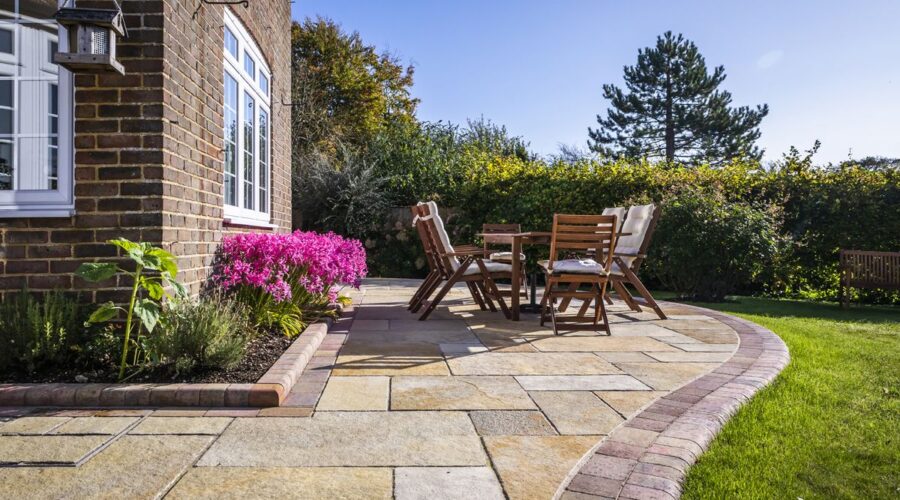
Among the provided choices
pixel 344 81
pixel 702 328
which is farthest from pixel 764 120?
pixel 702 328

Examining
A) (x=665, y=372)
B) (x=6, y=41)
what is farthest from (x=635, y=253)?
(x=6, y=41)

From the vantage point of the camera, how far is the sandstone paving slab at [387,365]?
3559 mm

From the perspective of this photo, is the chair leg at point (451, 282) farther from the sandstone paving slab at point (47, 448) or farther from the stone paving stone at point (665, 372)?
the sandstone paving slab at point (47, 448)

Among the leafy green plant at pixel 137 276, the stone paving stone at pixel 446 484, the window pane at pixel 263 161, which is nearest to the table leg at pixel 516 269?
the window pane at pixel 263 161

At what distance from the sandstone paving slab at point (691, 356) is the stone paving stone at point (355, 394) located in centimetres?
186

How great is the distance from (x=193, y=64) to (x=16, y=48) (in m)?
0.94

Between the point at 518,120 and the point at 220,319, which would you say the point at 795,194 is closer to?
the point at 220,319

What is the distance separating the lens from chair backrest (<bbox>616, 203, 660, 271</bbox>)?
5.78 m

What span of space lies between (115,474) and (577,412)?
1.83 meters

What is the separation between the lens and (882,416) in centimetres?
282

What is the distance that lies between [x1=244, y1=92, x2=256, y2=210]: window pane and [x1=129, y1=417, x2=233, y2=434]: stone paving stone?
3.53 metres

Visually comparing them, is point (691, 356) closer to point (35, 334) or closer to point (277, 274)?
point (277, 274)

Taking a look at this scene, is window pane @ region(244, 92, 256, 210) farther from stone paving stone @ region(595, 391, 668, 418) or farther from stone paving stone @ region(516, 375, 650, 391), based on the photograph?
stone paving stone @ region(595, 391, 668, 418)

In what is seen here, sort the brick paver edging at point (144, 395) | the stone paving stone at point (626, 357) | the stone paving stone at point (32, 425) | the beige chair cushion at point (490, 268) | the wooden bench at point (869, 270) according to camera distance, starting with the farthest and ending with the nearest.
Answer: the wooden bench at point (869, 270), the beige chair cushion at point (490, 268), the stone paving stone at point (626, 357), the brick paver edging at point (144, 395), the stone paving stone at point (32, 425)
